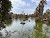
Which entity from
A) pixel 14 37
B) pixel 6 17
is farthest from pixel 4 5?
pixel 14 37

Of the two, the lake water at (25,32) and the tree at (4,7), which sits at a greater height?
the tree at (4,7)

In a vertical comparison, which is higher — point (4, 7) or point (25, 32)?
point (4, 7)

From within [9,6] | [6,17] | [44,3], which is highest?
[44,3]

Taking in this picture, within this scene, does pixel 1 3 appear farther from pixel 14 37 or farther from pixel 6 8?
pixel 14 37

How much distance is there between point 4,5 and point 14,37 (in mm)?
5675

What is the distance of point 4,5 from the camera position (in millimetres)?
9922

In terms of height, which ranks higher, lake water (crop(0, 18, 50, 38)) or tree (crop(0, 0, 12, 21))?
tree (crop(0, 0, 12, 21))

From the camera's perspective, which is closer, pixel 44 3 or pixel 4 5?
pixel 4 5

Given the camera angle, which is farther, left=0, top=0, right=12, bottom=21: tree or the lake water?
the lake water

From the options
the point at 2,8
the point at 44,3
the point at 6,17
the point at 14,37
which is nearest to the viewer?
the point at 2,8

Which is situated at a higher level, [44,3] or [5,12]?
[44,3]

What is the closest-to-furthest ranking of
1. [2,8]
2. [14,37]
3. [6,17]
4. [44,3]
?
[2,8]
[6,17]
[14,37]
[44,3]

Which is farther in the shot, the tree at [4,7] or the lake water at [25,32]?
the lake water at [25,32]

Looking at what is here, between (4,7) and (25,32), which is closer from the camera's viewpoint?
(4,7)
